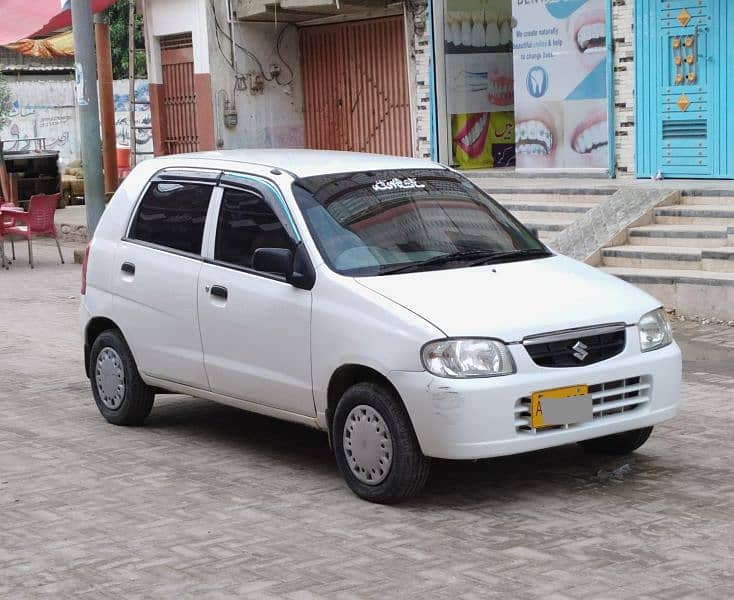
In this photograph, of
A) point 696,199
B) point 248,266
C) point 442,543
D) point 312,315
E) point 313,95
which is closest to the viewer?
point 442,543

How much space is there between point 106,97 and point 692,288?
12.3 meters

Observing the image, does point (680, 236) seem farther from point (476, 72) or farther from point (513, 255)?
point (476, 72)

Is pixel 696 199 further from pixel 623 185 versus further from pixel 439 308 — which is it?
pixel 439 308

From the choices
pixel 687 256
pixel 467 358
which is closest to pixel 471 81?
pixel 687 256

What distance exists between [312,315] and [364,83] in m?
14.9

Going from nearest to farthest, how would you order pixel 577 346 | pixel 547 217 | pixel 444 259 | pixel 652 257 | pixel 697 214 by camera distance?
pixel 577 346
pixel 444 259
pixel 652 257
pixel 697 214
pixel 547 217

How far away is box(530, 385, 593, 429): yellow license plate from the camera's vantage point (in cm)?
622

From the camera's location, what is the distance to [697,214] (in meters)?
13.2

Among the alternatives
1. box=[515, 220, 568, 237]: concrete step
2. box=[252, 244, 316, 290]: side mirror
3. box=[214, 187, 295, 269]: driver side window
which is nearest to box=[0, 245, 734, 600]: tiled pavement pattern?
box=[252, 244, 316, 290]: side mirror

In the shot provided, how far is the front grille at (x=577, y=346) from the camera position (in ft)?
20.6

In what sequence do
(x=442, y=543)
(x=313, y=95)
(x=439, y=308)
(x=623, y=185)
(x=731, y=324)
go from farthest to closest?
1. (x=313, y=95)
2. (x=623, y=185)
3. (x=731, y=324)
4. (x=439, y=308)
5. (x=442, y=543)

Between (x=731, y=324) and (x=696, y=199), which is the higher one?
(x=696, y=199)

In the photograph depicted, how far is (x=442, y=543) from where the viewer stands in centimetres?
588

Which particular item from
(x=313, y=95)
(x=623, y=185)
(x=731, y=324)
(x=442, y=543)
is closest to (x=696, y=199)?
(x=623, y=185)
